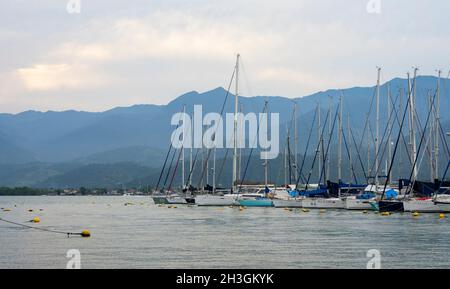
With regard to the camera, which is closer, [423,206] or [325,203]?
[423,206]

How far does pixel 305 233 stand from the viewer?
6581 centimetres

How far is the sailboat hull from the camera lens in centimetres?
10575

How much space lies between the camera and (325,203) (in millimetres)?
106625

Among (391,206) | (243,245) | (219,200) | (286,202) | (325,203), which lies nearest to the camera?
(243,245)

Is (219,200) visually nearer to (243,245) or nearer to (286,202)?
(286,202)

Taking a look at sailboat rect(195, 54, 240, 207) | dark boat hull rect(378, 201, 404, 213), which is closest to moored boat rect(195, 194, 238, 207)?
sailboat rect(195, 54, 240, 207)

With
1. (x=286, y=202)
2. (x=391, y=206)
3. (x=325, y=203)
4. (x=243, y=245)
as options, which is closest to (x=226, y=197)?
(x=286, y=202)

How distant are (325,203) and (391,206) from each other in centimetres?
1700

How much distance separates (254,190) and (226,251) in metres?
84.3

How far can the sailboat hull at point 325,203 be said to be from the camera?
347 ft

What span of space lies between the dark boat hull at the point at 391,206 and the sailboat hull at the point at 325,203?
1381 cm

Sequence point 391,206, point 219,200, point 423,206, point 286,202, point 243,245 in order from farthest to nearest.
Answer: point 219,200 < point 286,202 < point 391,206 < point 423,206 < point 243,245

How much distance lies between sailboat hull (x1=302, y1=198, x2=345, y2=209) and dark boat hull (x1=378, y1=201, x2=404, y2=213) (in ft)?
45.3

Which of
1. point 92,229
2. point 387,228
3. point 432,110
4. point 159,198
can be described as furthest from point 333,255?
point 159,198
